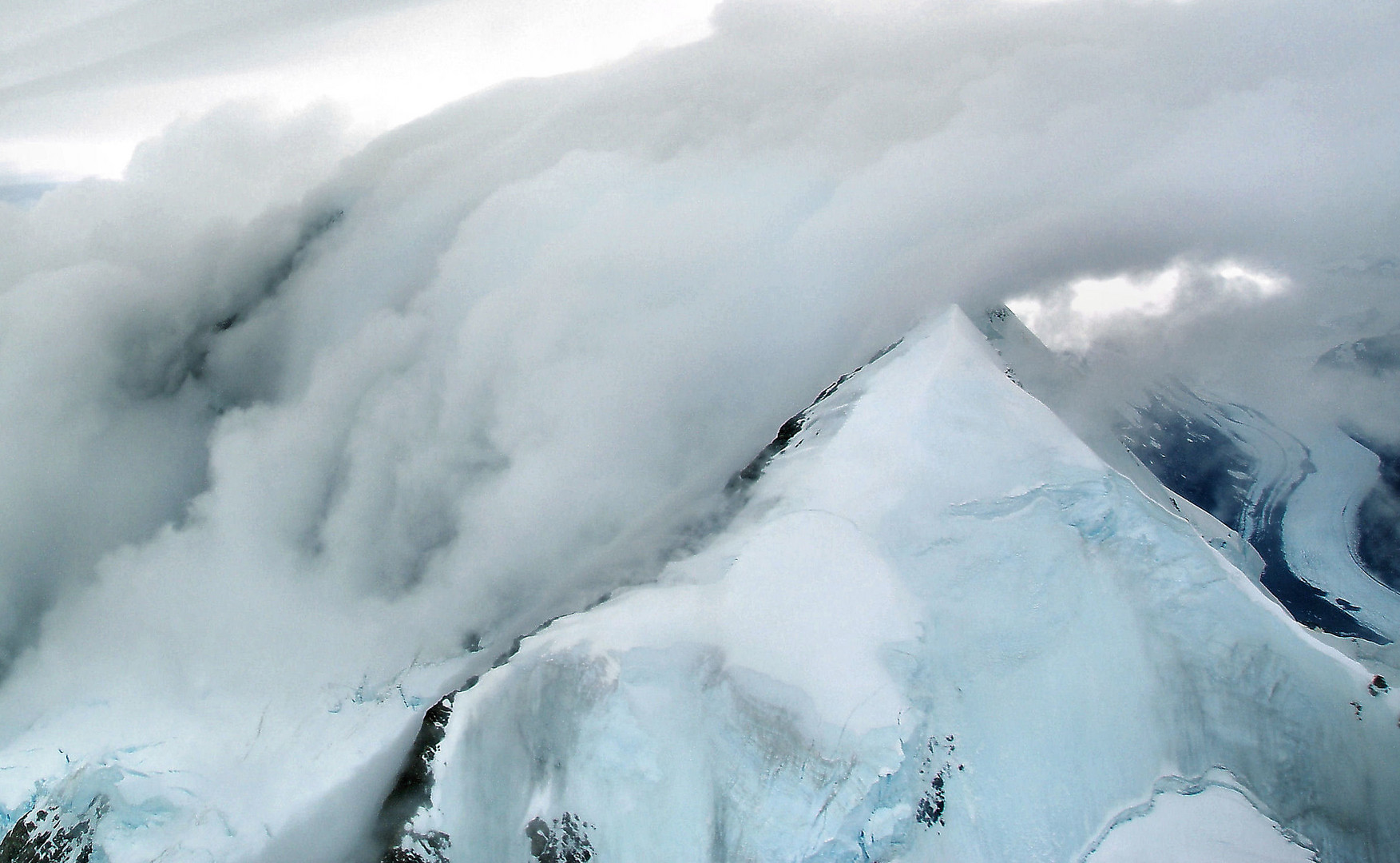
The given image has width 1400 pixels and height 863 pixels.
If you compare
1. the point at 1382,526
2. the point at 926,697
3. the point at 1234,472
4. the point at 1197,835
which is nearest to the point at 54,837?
the point at 926,697

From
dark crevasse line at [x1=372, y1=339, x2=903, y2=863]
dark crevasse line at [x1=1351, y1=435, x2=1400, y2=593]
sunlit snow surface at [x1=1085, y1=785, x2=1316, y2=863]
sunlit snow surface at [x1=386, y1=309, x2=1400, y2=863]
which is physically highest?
sunlit snow surface at [x1=386, y1=309, x2=1400, y2=863]

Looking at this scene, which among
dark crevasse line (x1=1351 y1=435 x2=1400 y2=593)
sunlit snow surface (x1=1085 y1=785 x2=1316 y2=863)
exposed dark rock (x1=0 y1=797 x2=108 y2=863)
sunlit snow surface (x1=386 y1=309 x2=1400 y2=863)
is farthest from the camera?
dark crevasse line (x1=1351 y1=435 x2=1400 y2=593)

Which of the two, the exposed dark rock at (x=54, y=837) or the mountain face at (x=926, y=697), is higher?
the mountain face at (x=926, y=697)

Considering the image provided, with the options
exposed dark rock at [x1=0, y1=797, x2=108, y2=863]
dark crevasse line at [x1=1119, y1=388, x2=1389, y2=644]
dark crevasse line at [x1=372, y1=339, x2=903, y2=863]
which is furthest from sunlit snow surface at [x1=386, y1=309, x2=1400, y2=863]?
dark crevasse line at [x1=1119, y1=388, x2=1389, y2=644]

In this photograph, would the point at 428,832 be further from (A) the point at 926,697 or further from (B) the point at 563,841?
(A) the point at 926,697

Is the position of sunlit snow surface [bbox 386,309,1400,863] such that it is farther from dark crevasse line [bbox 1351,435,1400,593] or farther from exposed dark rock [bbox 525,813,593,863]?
dark crevasse line [bbox 1351,435,1400,593]

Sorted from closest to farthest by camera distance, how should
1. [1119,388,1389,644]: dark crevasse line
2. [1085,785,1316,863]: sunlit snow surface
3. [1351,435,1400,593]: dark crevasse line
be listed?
[1085,785,1316,863]: sunlit snow surface → [1119,388,1389,644]: dark crevasse line → [1351,435,1400,593]: dark crevasse line

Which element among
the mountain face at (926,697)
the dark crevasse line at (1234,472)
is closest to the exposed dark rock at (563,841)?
the mountain face at (926,697)

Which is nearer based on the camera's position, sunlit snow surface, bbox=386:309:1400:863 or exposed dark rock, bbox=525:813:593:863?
sunlit snow surface, bbox=386:309:1400:863

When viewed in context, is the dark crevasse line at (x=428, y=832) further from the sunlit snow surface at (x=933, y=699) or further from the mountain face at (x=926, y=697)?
the sunlit snow surface at (x=933, y=699)
